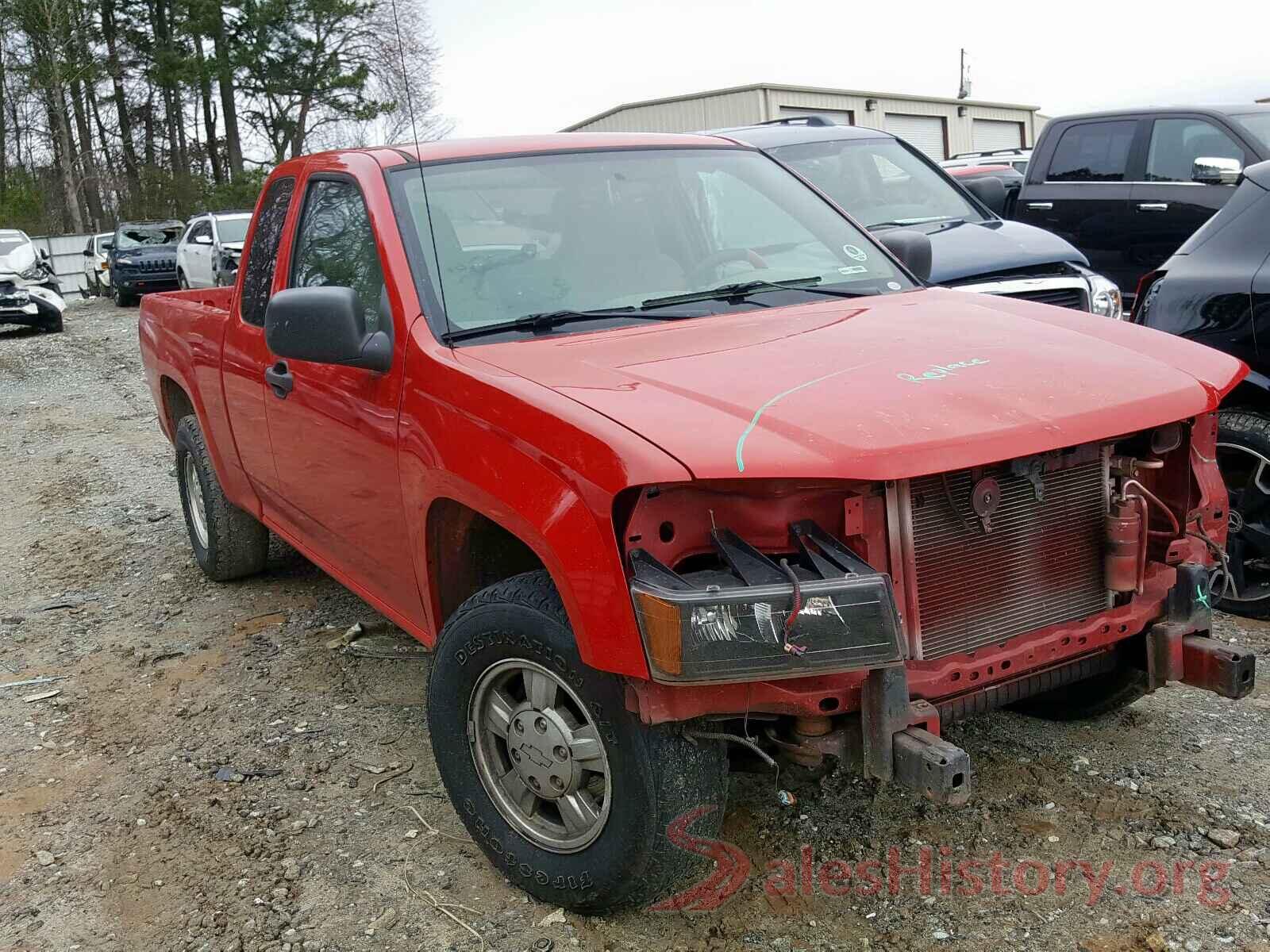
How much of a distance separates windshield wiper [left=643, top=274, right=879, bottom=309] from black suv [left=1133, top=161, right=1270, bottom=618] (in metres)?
1.64

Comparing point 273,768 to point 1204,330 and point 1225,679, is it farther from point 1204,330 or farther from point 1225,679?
point 1204,330

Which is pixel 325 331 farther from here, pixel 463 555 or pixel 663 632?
pixel 663 632

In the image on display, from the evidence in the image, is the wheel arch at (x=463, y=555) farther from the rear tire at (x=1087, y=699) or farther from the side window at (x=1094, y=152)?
the side window at (x=1094, y=152)

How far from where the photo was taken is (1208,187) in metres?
9.17

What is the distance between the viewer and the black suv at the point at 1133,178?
9.22 m

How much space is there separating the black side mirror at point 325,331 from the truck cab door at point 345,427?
0.07m

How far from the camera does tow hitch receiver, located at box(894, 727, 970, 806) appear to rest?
8.60 ft

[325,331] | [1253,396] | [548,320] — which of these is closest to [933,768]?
[548,320]

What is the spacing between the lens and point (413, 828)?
12.2 ft

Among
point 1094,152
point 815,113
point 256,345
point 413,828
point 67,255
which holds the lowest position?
point 413,828

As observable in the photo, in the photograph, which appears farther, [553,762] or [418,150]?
[418,150]

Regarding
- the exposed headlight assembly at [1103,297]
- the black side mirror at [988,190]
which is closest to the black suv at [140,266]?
the black side mirror at [988,190]

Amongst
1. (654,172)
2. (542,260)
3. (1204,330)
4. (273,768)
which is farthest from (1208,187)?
(273,768)

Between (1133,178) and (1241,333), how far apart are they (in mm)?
5401
